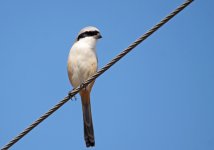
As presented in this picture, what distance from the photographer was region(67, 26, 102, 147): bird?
6.15m

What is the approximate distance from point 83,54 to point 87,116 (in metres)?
0.97

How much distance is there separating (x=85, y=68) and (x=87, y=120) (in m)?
0.81

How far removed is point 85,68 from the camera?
614 centimetres

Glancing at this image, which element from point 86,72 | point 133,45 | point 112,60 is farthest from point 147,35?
point 86,72

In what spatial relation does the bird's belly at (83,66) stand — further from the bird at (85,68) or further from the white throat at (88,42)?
the white throat at (88,42)

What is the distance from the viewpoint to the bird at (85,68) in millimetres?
6148

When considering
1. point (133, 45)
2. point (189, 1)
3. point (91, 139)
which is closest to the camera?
point (189, 1)

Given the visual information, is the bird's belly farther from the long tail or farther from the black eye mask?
the black eye mask

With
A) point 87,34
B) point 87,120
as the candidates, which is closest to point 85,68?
point 87,34

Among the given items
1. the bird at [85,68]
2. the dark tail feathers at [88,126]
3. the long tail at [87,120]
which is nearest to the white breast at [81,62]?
the bird at [85,68]

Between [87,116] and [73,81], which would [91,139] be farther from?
[73,81]

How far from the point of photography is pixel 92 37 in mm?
6492

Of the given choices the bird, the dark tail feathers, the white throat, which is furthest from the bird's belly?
the dark tail feathers

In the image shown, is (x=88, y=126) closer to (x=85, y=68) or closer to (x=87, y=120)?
(x=87, y=120)
